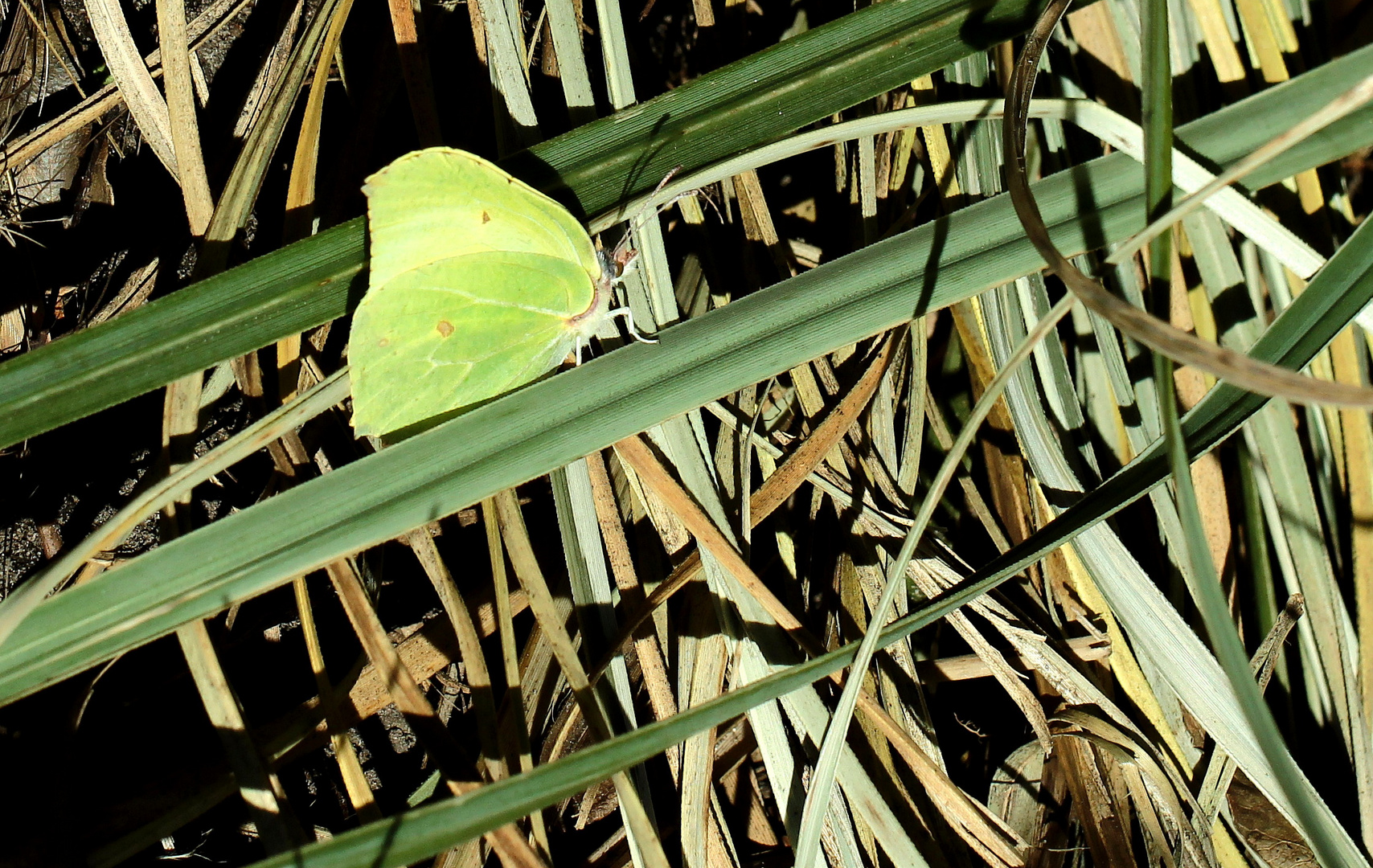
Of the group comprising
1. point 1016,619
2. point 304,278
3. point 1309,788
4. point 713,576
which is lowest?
point 1309,788

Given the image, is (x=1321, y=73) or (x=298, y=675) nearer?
(x=1321, y=73)

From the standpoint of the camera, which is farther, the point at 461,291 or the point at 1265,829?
the point at 1265,829

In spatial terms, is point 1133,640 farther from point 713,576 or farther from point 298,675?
point 298,675

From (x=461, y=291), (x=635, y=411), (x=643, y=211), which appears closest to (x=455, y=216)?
(x=461, y=291)

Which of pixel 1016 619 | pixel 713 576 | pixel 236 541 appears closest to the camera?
pixel 236 541

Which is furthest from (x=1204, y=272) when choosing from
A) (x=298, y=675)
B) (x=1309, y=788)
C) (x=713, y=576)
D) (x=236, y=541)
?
(x=298, y=675)

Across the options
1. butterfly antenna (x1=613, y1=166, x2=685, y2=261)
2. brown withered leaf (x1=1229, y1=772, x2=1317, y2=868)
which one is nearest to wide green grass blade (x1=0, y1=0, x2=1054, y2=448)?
butterfly antenna (x1=613, y1=166, x2=685, y2=261)

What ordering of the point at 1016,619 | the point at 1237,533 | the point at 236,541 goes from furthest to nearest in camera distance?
the point at 1237,533 < the point at 1016,619 < the point at 236,541

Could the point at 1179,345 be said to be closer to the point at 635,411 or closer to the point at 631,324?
the point at 635,411
